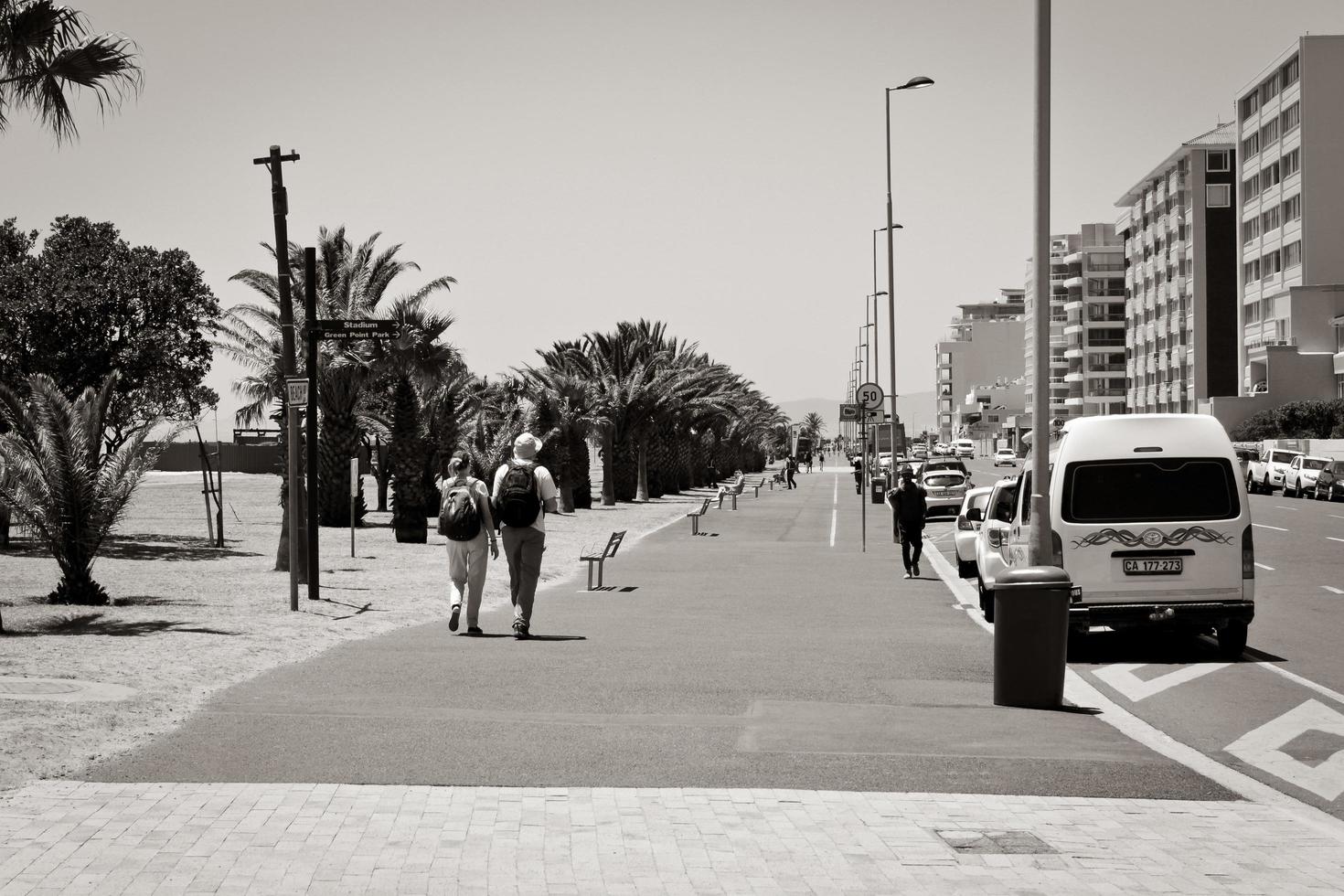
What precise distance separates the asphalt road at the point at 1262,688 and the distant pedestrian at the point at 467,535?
540 cm

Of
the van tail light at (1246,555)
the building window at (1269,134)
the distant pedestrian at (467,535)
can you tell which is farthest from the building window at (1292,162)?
the distant pedestrian at (467,535)

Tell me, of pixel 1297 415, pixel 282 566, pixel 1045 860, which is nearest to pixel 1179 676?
pixel 1045 860

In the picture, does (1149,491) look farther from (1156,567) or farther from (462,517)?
(462,517)

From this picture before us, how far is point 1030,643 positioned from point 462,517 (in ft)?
19.0

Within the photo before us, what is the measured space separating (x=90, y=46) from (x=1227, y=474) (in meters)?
11.4

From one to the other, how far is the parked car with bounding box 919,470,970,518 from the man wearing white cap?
1157 inches

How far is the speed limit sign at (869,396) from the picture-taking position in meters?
33.7

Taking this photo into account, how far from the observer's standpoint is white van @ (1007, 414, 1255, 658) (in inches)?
536

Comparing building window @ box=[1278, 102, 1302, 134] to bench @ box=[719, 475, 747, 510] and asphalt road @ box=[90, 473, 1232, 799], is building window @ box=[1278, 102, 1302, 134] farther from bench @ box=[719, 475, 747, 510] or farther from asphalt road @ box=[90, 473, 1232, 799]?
asphalt road @ box=[90, 473, 1232, 799]

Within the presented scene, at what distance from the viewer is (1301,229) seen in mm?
87250

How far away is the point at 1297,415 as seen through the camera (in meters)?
79.0

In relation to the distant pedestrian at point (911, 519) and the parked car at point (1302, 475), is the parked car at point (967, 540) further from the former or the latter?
the parked car at point (1302, 475)

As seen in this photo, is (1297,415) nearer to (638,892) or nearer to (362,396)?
(362,396)

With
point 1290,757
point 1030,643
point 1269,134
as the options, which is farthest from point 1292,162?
point 1290,757
